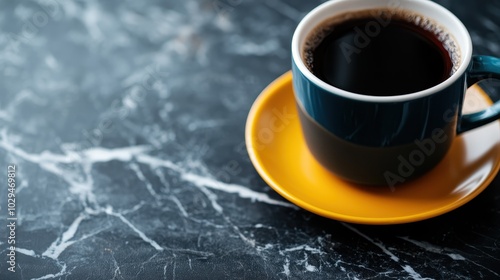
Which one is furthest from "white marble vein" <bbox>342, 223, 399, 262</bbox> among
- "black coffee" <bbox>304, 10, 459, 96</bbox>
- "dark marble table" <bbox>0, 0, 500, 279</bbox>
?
"black coffee" <bbox>304, 10, 459, 96</bbox>

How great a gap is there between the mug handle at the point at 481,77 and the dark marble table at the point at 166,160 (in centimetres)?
9

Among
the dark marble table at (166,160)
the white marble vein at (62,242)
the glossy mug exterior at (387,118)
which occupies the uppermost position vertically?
the glossy mug exterior at (387,118)

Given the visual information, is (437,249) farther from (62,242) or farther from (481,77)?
(62,242)

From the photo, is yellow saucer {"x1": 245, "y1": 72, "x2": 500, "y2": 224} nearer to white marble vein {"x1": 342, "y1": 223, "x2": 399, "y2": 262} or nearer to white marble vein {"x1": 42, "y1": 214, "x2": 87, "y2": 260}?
white marble vein {"x1": 342, "y1": 223, "x2": 399, "y2": 262}

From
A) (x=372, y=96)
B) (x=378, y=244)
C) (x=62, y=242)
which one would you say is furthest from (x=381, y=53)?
(x=62, y=242)

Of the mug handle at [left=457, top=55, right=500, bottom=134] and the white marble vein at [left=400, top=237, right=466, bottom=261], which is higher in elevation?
the mug handle at [left=457, top=55, right=500, bottom=134]

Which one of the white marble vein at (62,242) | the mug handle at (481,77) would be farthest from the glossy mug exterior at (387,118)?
the white marble vein at (62,242)

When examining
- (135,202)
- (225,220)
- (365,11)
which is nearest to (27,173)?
(135,202)

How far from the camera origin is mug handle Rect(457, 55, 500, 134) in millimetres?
708

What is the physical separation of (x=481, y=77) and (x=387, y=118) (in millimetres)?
137

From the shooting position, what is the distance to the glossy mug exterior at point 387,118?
0.66 metres

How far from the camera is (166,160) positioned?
86 centimetres

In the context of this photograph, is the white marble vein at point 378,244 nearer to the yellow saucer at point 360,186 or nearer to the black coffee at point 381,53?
the yellow saucer at point 360,186

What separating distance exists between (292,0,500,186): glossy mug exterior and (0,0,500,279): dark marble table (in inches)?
3.0
